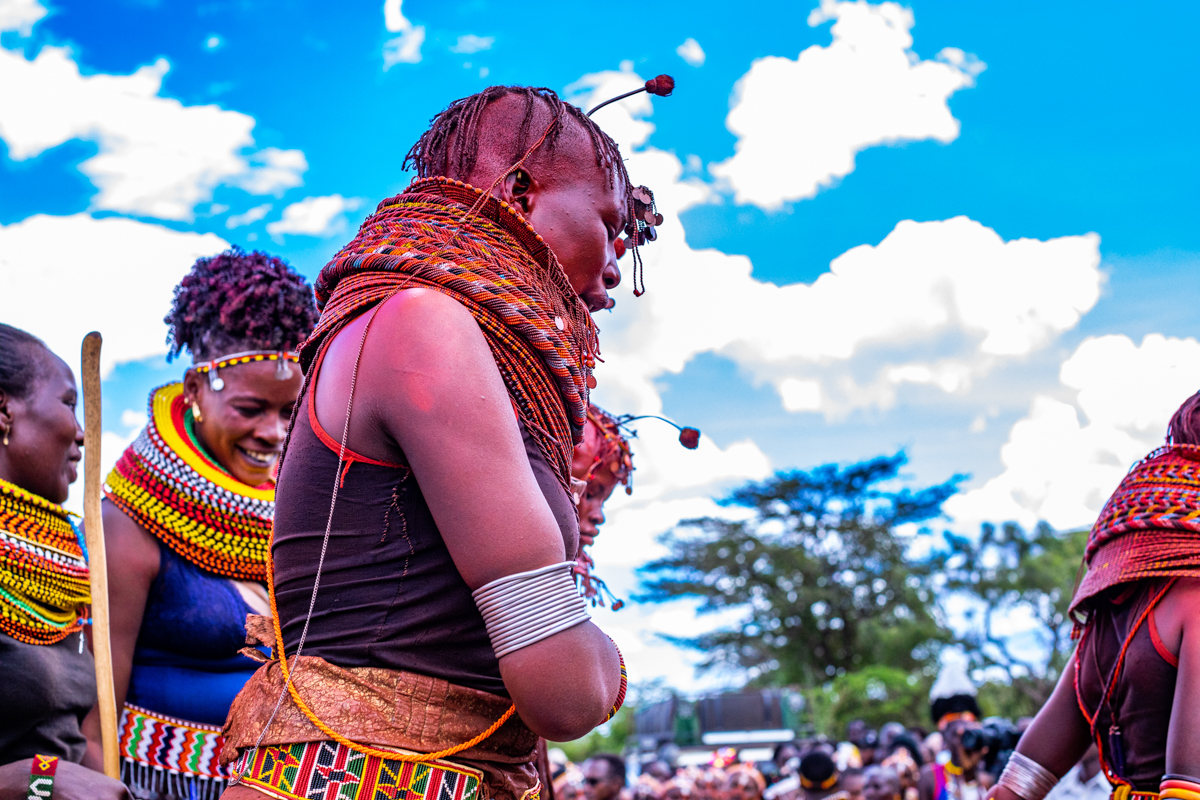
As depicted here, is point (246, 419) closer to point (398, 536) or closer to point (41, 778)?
point (41, 778)

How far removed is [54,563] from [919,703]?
32687 millimetres

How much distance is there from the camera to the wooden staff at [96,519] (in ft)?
7.98

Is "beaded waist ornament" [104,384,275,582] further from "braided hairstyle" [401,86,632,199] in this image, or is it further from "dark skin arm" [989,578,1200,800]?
"dark skin arm" [989,578,1200,800]

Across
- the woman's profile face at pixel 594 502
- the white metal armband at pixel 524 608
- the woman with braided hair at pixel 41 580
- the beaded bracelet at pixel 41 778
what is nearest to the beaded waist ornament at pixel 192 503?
the woman with braided hair at pixel 41 580

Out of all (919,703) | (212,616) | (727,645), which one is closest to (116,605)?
(212,616)

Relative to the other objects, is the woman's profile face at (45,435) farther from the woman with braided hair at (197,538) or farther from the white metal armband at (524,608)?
the white metal armband at (524,608)

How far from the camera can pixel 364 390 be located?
63.7 inches

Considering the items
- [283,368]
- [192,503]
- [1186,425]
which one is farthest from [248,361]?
[1186,425]

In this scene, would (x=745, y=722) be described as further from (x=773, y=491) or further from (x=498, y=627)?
(x=498, y=627)

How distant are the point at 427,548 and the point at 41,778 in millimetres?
1461

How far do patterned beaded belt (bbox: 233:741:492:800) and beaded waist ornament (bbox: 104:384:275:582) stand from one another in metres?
1.75

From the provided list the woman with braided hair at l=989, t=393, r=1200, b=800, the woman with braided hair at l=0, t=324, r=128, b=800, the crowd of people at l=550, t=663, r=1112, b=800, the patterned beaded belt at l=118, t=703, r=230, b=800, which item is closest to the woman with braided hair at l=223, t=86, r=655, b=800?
the woman with braided hair at l=0, t=324, r=128, b=800

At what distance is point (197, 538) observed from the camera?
323 centimetres

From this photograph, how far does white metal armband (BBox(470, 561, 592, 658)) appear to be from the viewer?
1.52m
